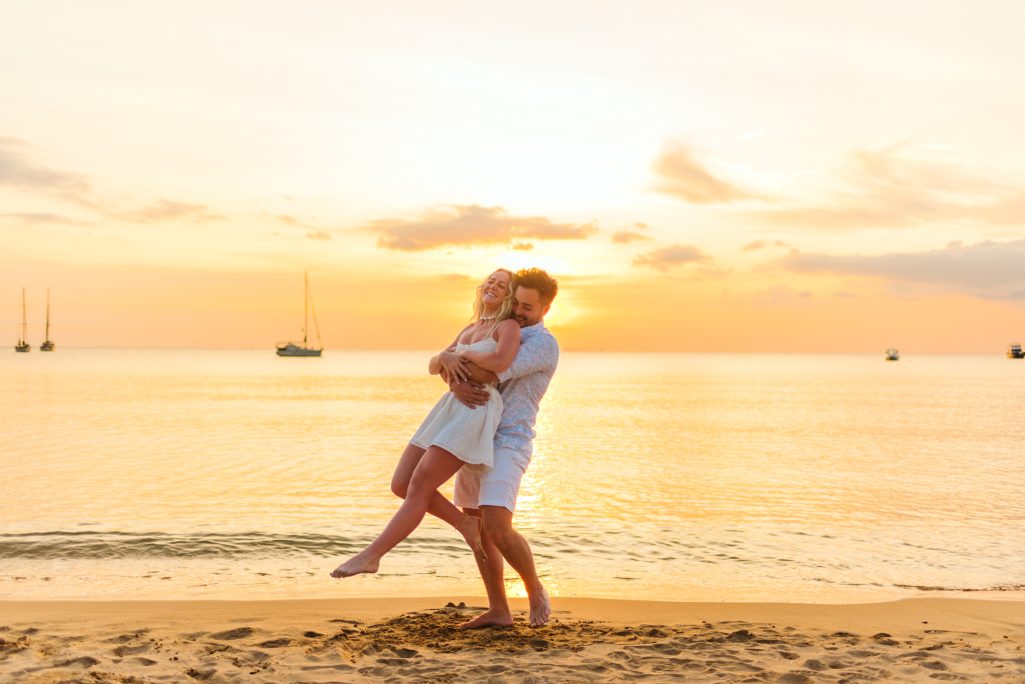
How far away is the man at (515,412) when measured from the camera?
19.4 feet

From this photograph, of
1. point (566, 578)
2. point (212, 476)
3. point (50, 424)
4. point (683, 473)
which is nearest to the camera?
point (566, 578)

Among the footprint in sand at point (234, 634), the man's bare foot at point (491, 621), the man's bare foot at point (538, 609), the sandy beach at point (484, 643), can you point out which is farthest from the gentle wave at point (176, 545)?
the man's bare foot at point (538, 609)

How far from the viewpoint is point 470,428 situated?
584 centimetres

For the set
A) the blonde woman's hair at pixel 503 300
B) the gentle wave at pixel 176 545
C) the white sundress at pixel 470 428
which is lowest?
the gentle wave at pixel 176 545

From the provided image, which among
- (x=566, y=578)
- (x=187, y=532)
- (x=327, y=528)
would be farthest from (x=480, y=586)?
(x=187, y=532)

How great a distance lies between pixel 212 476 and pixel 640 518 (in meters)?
10.4

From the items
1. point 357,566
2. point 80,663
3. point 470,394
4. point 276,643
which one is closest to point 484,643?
point 357,566

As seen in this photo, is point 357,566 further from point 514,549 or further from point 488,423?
point 488,423

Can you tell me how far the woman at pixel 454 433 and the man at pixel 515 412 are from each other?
0.08m

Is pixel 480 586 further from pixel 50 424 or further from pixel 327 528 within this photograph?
pixel 50 424

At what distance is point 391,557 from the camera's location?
36.6ft

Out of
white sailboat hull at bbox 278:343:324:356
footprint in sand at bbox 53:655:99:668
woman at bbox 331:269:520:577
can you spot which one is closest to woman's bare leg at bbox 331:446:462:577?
woman at bbox 331:269:520:577

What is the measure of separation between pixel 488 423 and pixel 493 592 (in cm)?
150

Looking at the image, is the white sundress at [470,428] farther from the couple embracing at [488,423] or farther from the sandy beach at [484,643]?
the sandy beach at [484,643]
